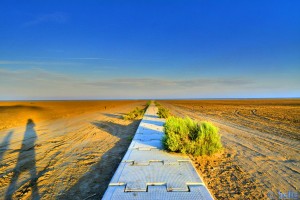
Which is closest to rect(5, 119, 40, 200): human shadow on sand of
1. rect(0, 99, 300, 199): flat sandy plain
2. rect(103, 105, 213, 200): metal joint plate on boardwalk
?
rect(0, 99, 300, 199): flat sandy plain

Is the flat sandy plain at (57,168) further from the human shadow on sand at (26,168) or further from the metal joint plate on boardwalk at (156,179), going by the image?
the metal joint plate on boardwalk at (156,179)

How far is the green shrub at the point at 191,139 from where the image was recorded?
5.12 meters

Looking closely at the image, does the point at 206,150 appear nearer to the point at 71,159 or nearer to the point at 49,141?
the point at 71,159

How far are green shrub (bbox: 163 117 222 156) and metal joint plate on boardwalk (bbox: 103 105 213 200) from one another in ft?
1.42

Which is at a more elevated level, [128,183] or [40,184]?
[128,183]

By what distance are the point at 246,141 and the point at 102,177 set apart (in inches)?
236

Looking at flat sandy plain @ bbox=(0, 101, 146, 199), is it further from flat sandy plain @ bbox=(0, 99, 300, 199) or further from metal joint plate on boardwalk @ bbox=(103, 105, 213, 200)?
metal joint plate on boardwalk @ bbox=(103, 105, 213, 200)

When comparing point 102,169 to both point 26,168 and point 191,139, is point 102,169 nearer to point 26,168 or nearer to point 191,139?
point 26,168

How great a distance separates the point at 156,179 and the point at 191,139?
8.40 ft

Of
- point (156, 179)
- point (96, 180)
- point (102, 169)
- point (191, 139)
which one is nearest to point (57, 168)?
point (102, 169)

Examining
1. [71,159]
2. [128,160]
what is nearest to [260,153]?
[128,160]

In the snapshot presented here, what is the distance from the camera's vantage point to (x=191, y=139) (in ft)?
18.3

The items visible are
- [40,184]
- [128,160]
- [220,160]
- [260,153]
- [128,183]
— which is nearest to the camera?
[128,183]

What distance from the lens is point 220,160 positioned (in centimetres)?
512
